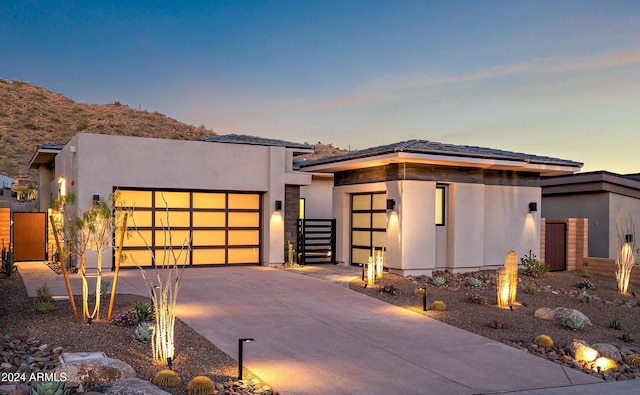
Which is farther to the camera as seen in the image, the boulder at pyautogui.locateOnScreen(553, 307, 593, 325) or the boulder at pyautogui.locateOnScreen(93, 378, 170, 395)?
the boulder at pyautogui.locateOnScreen(553, 307, 593, 325)

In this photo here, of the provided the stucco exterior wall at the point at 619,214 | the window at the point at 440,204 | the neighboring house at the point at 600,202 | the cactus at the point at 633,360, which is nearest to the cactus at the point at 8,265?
the window at the point at 440,204

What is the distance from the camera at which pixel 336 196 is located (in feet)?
63.3

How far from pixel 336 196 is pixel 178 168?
5.35 m

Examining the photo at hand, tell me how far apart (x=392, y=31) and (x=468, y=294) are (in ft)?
28.9

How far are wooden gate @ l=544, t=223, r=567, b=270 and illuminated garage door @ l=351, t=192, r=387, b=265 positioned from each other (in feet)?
18.6

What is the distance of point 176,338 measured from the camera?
28.2ft

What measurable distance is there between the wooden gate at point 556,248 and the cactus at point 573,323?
8.48 m

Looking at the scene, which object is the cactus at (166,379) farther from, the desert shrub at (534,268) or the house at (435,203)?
the desert shrub at (534,268)

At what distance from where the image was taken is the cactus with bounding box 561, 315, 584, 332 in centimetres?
1043

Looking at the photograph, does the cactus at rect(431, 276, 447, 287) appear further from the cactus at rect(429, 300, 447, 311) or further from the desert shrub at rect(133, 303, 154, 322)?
the desert shrub at rect(133, 303, 154, 322)

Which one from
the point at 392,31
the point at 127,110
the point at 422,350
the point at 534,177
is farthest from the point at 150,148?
the point at 127,110

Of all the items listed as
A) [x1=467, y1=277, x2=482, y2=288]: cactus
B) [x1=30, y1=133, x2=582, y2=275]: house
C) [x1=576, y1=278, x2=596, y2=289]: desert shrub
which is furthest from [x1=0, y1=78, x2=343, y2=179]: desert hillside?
[x1=576, y1=278, x2=596, y2=289]: desert shrub

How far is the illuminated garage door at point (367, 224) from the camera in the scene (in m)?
17.6

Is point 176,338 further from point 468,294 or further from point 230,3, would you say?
point 230,3
